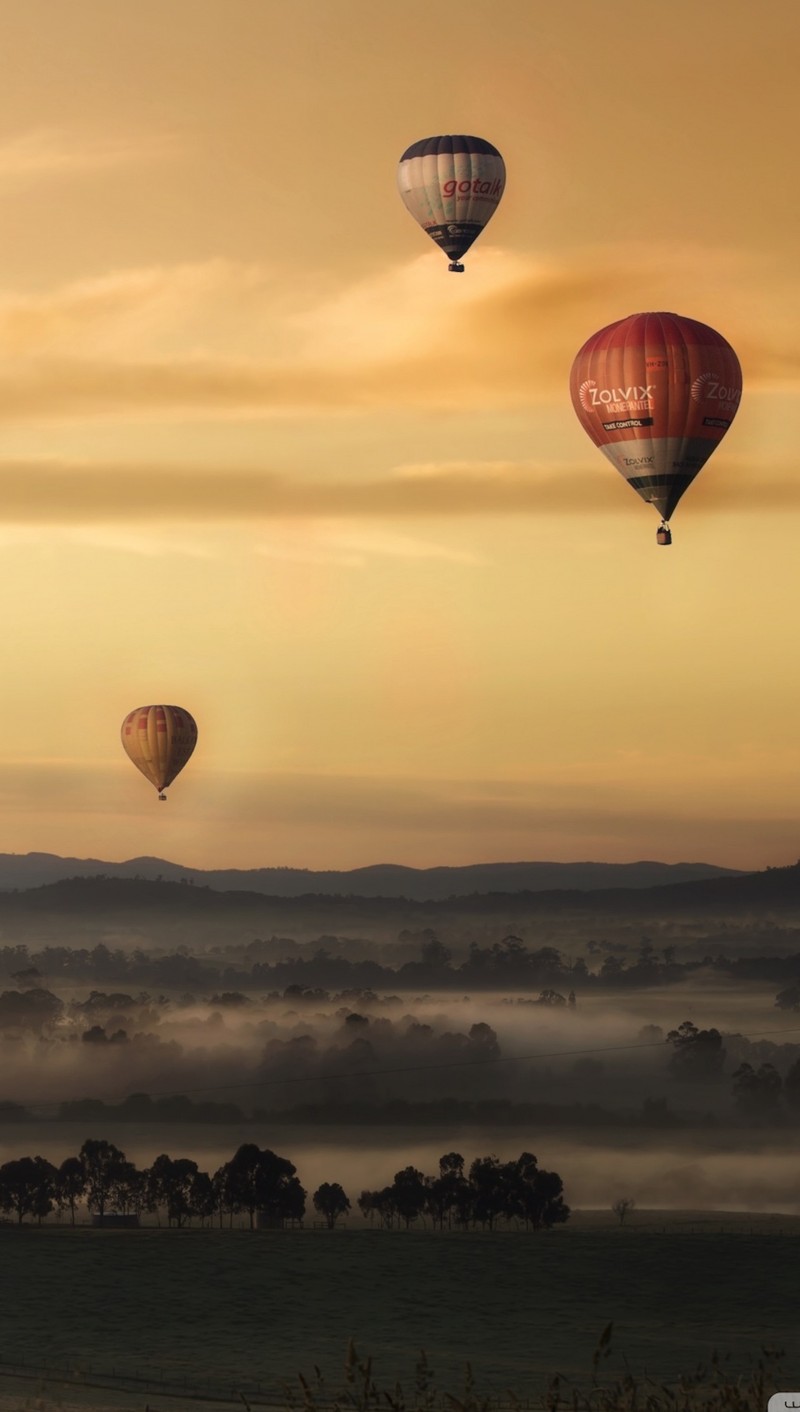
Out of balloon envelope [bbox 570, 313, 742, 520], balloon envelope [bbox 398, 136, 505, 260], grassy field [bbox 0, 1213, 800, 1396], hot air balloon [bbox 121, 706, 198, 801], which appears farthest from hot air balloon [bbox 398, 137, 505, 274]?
grassy field [bbox 0, 1213, 800, 1396]

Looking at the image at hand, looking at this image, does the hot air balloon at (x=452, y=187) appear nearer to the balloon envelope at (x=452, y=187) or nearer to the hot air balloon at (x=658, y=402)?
the balloon envelope at (x=452, y=187)

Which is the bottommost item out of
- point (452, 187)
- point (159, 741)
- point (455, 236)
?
point (159, 741)

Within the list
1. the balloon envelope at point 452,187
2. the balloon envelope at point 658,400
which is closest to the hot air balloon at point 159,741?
the balloon envelope at point 452,187

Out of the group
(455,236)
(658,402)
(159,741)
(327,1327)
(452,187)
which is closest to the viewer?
(658,402)

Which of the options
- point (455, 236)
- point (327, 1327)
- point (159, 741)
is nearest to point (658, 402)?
point (455, 236)

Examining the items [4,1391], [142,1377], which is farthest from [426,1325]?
[4,1391]

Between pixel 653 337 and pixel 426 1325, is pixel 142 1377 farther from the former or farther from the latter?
pixel 653 337

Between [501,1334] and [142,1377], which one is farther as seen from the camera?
[501,1334]

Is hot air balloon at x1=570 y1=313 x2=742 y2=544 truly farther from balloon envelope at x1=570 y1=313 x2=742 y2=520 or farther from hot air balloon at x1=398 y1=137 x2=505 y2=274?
hot air balloon at x1=398 y1=137 x2=505 y2=274

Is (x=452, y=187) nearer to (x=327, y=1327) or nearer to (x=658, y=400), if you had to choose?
(x=658, y=400)
